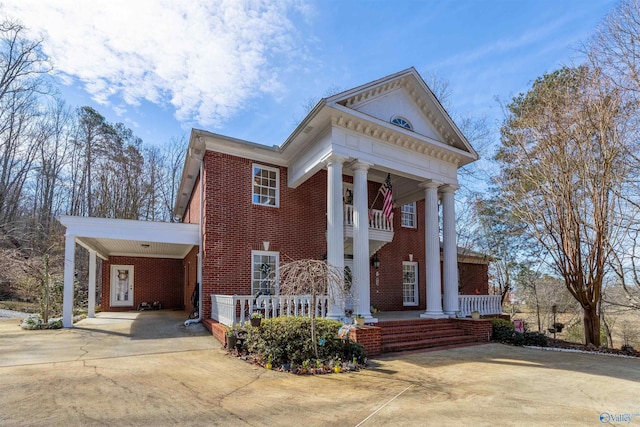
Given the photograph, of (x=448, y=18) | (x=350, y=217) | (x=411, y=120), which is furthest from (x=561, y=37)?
(x=350, y=217)

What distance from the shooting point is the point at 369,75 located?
1864 centimetres

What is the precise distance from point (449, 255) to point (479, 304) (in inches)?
93.2

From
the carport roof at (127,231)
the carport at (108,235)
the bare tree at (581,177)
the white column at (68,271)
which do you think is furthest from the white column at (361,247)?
the white column at (68,271)

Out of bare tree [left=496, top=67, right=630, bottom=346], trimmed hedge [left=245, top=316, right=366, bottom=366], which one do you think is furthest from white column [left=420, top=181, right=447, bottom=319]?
trimmed hedge [left=245, top=316, right=366, bottom=366]

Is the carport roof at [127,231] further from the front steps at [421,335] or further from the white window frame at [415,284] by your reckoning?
the white window frame at [415,284]

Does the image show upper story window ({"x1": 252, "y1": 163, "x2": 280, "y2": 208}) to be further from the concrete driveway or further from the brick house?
the concrete driveway

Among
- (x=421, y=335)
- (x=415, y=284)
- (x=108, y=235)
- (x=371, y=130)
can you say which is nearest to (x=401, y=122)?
(x=371, y=130)

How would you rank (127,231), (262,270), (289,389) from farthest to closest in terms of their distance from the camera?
(262,270) → (127,231) → (289,389)

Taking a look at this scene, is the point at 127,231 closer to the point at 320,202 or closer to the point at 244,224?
the point at 244,224

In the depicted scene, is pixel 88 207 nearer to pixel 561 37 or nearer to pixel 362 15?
pixel 362 15

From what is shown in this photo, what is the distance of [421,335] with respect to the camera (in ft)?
32.6

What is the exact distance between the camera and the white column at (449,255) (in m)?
12.0

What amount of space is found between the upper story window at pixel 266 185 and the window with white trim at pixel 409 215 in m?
6.36

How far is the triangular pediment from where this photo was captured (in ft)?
35.4
